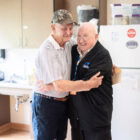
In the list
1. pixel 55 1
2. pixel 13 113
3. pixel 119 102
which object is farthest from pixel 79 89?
pixel 13 113

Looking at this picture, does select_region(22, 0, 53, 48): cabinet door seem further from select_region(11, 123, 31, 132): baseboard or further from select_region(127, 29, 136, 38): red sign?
select_region(11, 123, 31, 132): baseboard

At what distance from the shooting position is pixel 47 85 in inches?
71.5

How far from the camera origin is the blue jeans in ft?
6.22

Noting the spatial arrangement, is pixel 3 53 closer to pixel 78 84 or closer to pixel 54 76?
pixel 54 76

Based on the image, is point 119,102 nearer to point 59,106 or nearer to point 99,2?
point 59,106

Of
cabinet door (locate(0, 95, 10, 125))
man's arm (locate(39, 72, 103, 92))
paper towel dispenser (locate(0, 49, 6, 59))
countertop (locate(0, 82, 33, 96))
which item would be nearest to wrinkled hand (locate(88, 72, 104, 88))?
man's arm (locate(39, 72, 103, 92))

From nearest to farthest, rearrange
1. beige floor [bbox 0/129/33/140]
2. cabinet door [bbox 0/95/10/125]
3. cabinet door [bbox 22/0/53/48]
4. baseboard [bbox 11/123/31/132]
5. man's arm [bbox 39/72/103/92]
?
man's arm [bbox 39/72/103/92], cabinet door [bbox 22/0/53/48], beige floor [bbox 0/129/33/140], cabinet door [bbox 0/95/10/125], baseboard [bbox 11/123/31/132]

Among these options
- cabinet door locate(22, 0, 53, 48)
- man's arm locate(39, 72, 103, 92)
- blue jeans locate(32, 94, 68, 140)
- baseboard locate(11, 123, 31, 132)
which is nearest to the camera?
man's arm locate(39, 72, 103, 92)

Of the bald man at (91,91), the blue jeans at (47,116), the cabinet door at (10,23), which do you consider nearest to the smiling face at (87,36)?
the bald man at (91,91)

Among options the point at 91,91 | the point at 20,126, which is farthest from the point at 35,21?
the point at 91,91

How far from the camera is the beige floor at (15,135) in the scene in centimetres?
370

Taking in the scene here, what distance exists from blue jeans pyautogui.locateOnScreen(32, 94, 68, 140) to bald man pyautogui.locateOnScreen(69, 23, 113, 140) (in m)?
0.10

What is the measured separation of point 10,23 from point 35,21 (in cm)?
38

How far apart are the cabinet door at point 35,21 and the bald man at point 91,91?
1.54m
